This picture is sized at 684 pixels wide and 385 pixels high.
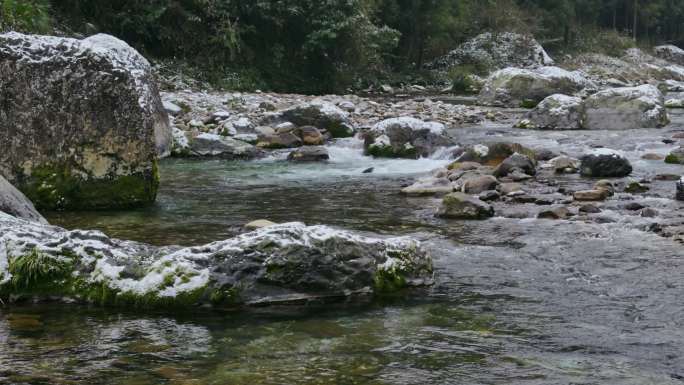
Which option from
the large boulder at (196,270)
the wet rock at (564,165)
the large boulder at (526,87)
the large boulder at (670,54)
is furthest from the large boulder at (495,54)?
the large boulder at (196,270)

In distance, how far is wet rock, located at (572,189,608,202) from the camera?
9711 millimetres

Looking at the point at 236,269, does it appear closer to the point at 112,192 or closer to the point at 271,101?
the point at 112,192

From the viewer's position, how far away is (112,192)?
9219 mm

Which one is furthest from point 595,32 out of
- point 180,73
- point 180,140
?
point 180,140

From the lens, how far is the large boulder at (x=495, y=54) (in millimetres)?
43987

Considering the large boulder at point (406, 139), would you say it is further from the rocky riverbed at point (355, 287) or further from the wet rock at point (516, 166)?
the rocky riverbed at point (355, 287)

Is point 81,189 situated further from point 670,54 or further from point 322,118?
point 670,54

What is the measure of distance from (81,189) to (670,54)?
2529 inches

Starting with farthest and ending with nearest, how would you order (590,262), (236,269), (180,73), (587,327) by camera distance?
(180,73), (590,262), (236,269), (587,327)

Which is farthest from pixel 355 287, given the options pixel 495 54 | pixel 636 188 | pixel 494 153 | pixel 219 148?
pixel 495 54

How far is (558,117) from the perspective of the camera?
18.9m

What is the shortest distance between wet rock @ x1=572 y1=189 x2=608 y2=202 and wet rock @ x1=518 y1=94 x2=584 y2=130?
9.25 metres

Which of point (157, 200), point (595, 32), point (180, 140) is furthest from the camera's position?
point (595, 32)

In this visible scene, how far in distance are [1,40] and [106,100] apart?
4.48 feet
